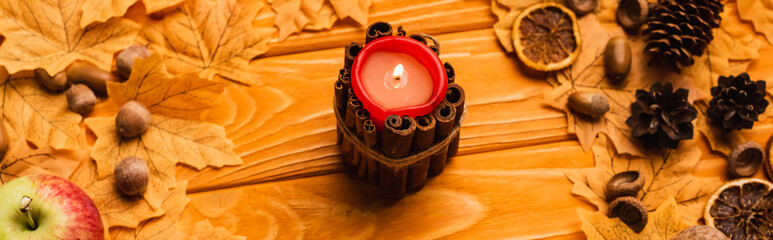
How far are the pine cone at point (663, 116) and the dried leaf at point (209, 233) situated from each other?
2.10ft

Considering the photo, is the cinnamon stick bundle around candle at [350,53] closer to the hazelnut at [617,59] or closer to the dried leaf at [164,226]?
the dried leaf at [164,226]

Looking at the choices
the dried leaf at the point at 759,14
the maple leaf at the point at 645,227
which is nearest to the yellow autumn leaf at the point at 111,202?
the maple leaf at the point at 645,227

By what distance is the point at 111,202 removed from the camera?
1051mm

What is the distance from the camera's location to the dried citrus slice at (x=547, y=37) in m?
1.16

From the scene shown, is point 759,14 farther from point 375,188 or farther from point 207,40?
point 207,40

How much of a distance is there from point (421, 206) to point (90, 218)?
0.48m

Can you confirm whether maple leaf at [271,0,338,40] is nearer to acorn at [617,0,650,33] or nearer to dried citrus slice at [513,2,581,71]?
dried citrus slice at [513,2,581,71]

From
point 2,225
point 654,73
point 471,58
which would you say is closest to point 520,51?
point 471,58

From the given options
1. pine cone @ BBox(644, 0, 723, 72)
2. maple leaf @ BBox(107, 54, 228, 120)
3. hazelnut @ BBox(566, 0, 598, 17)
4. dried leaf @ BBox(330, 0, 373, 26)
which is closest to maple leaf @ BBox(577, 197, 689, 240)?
pine cone @ BBox(644, 0, 723, 72)

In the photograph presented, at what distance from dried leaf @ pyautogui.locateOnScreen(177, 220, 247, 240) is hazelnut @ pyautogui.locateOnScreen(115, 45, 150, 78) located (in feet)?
0.90

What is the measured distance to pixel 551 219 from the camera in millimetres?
1074

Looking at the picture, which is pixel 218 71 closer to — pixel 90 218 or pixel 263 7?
pixel 263 7

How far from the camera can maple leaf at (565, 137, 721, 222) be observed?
108cm

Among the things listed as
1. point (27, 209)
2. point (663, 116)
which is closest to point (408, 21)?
point (663, 116)
